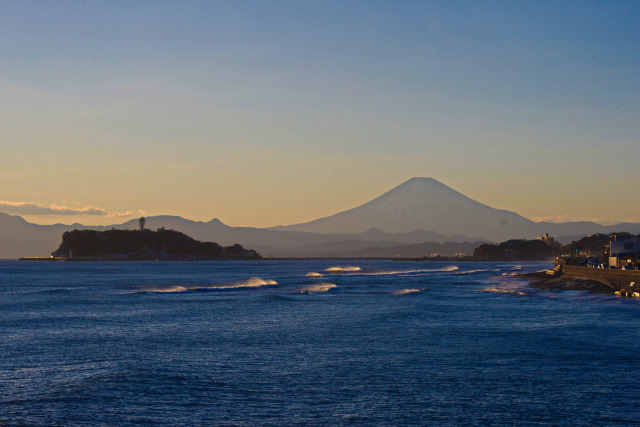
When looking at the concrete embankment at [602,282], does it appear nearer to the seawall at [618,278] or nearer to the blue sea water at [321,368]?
the seawall at [618,278]

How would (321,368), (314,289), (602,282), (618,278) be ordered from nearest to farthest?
1. (321,368)
2. (618,278)
3. (602,282)
4. (314,289)

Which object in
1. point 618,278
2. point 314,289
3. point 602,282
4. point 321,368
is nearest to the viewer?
point 321,368

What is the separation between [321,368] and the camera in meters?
32.1

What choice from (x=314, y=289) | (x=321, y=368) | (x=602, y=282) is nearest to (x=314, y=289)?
(x=314, y=289)

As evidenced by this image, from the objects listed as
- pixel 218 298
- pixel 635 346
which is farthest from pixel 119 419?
pixel 218 298

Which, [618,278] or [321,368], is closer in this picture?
[321,368]

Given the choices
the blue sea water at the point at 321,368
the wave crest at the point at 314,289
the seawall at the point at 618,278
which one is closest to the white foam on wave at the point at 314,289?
the wave crest at the point at 314,289

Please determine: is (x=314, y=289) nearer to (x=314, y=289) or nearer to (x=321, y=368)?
(x=314, y=289)

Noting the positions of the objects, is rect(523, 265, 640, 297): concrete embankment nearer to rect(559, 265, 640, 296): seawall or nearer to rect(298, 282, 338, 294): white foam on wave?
rect(559, 265, 640, 296): seawall

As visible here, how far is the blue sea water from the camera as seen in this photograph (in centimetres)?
2388

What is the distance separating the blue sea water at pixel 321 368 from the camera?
23875mm

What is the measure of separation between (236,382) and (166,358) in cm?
778

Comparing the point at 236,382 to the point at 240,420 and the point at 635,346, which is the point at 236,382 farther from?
the point at 635,346

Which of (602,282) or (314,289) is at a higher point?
(602,282)
